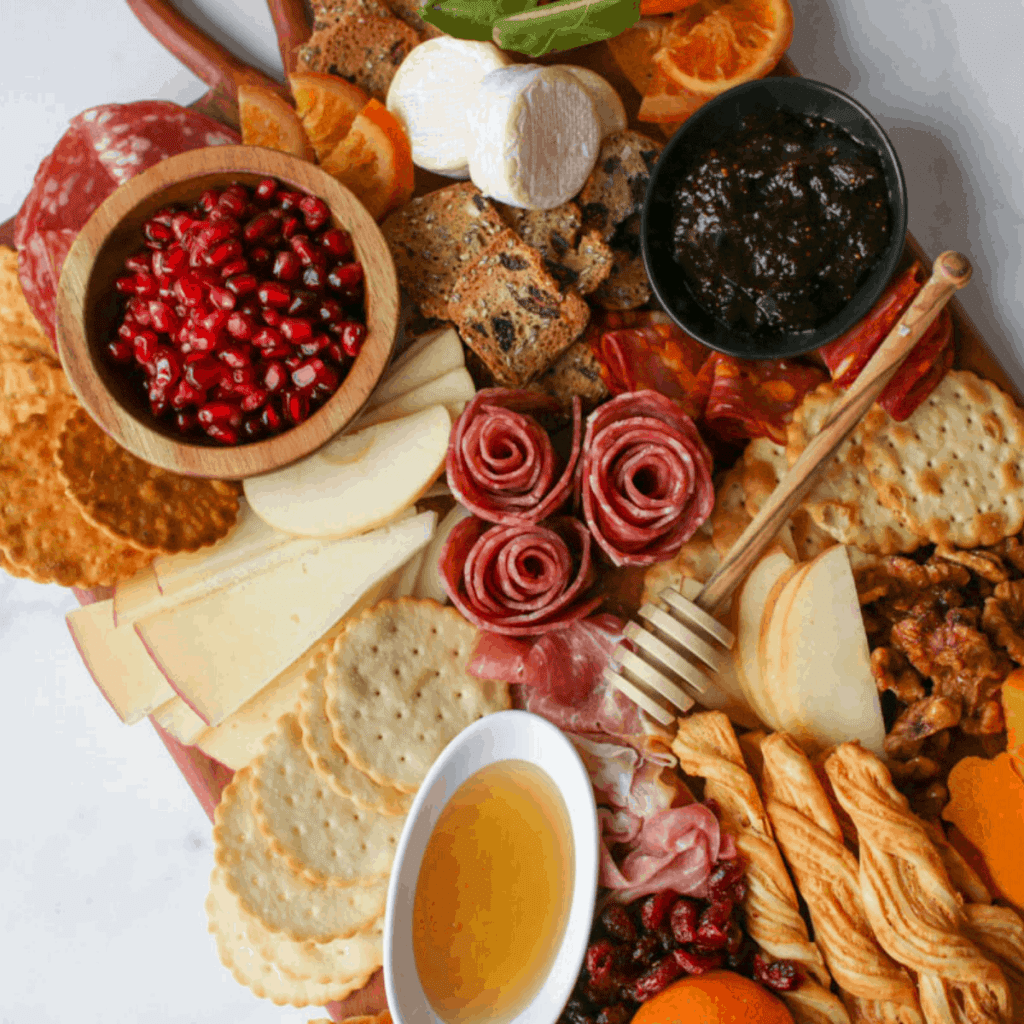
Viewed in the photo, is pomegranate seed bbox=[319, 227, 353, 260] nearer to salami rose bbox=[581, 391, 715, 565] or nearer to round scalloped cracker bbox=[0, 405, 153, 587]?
salami rose bbox=[581, 391, 715, 565]

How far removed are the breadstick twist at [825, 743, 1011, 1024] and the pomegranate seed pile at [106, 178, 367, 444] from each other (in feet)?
3.97

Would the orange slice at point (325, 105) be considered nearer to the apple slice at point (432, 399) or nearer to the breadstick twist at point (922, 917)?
the apple slice at point (432, 399)

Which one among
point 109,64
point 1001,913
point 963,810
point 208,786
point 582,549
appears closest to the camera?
point 1001,913

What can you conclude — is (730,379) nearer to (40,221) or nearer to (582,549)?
(582,549)

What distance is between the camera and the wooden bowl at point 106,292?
4.96ft

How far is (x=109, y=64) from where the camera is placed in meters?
2.04

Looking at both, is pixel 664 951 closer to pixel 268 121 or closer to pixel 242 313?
pixel 242 313

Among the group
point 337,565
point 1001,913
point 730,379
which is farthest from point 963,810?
point 337,565

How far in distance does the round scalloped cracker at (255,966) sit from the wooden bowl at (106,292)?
0.87 m

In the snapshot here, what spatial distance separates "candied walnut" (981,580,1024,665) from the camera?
1570 mm

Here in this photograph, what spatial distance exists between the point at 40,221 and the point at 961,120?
1881 millimetres

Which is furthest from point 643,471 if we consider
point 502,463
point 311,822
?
point 311,822

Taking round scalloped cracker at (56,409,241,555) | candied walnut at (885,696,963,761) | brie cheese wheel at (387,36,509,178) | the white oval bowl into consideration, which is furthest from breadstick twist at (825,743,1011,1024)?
brie cheese wheel at (387,36,509,178)

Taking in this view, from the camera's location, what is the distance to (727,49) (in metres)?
1.67
